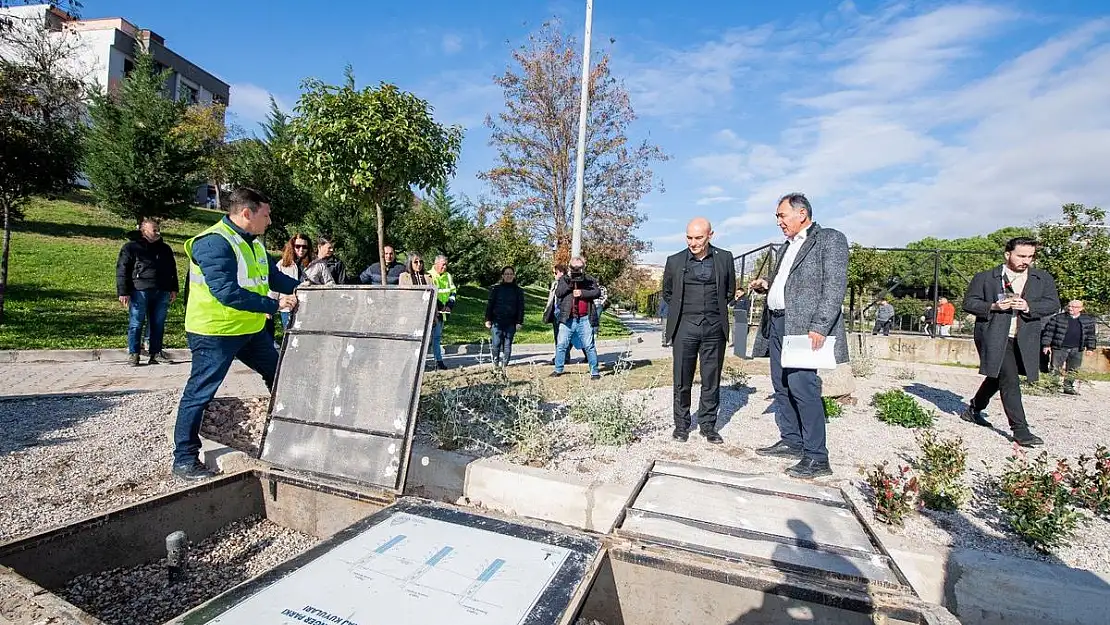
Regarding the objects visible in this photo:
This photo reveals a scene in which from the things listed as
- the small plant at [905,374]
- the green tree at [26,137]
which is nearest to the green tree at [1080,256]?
the small plant at [905,374]

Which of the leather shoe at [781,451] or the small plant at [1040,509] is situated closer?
the small plant at [1040,509]

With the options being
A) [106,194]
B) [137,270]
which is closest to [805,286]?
[137,270]

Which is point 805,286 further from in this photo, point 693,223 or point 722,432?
point 722,432

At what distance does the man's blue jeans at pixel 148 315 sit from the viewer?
7.50m

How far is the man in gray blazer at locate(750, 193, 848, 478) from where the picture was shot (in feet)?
12.0

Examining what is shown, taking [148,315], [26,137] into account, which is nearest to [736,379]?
[148,315]

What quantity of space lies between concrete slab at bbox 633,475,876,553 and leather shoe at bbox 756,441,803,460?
139 cm

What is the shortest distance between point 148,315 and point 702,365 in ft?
25.1

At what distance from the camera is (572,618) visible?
1.58 m

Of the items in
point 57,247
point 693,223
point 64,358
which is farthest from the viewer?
point 57,247

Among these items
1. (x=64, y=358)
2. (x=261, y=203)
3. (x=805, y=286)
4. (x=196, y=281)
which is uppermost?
(x=261, y=203)

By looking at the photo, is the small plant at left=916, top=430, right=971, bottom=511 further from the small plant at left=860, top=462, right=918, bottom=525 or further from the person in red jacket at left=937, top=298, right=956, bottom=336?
the person in red jacket at left=937, top=298, right=956, bottom=336

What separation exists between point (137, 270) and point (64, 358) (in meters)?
1.97

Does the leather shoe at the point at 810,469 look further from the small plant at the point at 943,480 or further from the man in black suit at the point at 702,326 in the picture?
the man in black suit at the point at 702,326
